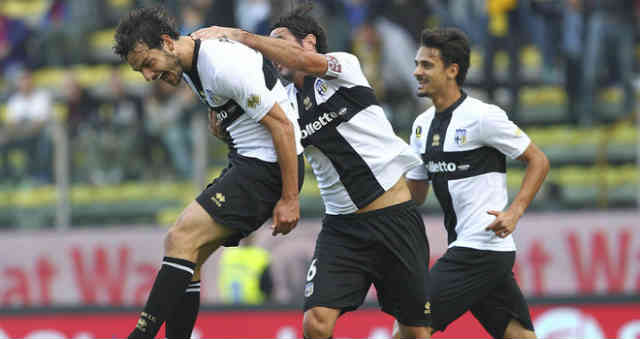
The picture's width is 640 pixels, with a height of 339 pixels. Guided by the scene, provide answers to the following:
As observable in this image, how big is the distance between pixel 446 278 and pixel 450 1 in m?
5.58

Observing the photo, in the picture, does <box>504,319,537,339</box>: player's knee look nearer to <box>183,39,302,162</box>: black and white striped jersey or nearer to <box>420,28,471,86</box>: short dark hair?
<box>420,28,471,86</box>: short dark hair

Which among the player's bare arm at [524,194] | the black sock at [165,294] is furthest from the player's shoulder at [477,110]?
the black sock at [165,294]

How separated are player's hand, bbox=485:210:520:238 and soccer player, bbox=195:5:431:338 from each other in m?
0.40

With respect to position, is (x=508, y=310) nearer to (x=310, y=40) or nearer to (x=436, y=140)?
(x=436, y=140)

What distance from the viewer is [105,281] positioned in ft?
34.9

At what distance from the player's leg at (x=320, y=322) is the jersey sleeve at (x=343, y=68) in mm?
1175

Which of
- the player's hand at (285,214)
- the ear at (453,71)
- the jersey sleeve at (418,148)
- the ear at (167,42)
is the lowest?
the player's hand at (285,214)

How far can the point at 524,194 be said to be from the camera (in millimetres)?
5508

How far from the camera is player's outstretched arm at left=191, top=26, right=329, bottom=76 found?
4859 mm

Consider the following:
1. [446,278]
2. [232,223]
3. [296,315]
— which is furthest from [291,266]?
[232,223]

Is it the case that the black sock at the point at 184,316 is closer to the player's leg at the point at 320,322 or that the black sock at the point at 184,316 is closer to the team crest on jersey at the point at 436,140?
the player's leg at the point at 320,322

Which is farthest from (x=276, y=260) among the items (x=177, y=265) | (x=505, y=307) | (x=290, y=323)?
(x=177, y=265)

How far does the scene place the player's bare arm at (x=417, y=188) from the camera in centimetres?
592

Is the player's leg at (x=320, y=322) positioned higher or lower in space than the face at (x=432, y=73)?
lower
